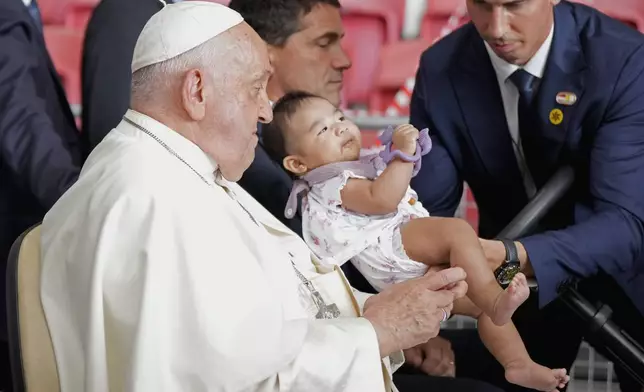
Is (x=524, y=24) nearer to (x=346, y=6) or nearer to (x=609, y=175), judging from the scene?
(x=609, y=175)

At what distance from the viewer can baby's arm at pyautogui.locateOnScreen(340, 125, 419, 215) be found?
7.53ft

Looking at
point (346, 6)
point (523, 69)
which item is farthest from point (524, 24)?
point (346, 6)

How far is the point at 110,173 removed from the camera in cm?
179

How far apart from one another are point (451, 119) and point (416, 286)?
85 cm

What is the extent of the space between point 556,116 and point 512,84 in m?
0.17

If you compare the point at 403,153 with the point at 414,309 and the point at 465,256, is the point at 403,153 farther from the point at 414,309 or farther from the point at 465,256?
the point at 414,309

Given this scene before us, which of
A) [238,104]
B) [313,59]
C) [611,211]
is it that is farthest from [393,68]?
[238,104]

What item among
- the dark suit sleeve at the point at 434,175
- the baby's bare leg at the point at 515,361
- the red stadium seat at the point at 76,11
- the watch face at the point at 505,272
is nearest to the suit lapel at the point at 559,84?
the dark suit sleeve at the point at 434,175

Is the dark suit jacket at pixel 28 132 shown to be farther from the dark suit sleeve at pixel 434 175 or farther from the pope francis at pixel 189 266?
the dark suit sleeve at pixel 434 175

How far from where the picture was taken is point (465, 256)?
2.28 metres

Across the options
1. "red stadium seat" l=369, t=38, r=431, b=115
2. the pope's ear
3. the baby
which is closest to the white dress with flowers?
the baby

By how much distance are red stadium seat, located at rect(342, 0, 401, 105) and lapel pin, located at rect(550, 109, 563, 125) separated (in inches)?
94.9

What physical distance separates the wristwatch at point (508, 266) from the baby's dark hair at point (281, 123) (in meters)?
0.58

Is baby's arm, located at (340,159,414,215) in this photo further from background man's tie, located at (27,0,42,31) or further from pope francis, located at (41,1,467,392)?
background man's tie, located at (27,0,42,31)
